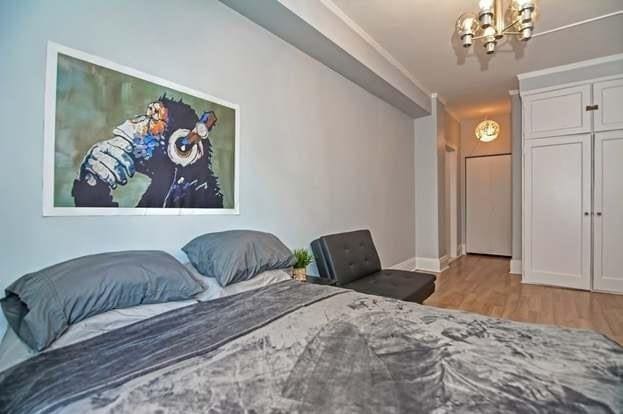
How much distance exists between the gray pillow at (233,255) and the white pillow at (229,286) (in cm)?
2

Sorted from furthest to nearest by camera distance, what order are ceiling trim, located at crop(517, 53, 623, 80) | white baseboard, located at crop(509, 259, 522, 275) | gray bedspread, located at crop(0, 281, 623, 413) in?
white baseboard, located at crop(509, 259, 522, 275) < ceiling trim, located at crop(517, 53, 623, 80) < gray bedspread, located at crop(0, 281, 623, 413)

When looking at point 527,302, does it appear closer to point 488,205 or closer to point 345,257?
point 345,257

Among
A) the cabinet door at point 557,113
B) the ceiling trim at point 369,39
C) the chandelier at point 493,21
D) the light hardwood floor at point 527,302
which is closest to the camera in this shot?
the chandelier at point 493,21

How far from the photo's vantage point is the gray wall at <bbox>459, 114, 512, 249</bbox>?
20.4 feet

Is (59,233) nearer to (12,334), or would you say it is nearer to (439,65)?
(12,334)

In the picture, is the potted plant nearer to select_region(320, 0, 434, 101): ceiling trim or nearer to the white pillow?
the white pillow

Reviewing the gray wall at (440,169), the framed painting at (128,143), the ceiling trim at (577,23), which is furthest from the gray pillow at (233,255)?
the gray wall at (440,169)

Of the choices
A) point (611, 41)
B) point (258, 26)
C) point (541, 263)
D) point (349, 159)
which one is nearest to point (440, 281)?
point (541, 263)

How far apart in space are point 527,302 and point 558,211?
1434mm

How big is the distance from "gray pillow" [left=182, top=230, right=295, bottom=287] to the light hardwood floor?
89.2 inches

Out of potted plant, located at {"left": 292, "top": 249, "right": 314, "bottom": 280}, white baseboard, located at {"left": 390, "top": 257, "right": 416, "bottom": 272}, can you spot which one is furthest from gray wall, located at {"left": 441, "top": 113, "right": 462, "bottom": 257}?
potted plant, located at {"left": 292, "top": 249, "right": 314, "bottom": 280}

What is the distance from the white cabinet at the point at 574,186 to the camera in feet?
12.5

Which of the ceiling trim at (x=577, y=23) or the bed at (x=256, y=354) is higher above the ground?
the ceiling trim at (x=577, y=23)

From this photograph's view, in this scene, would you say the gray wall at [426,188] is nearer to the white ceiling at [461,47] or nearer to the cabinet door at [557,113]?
the white ceiling at [461,47]
